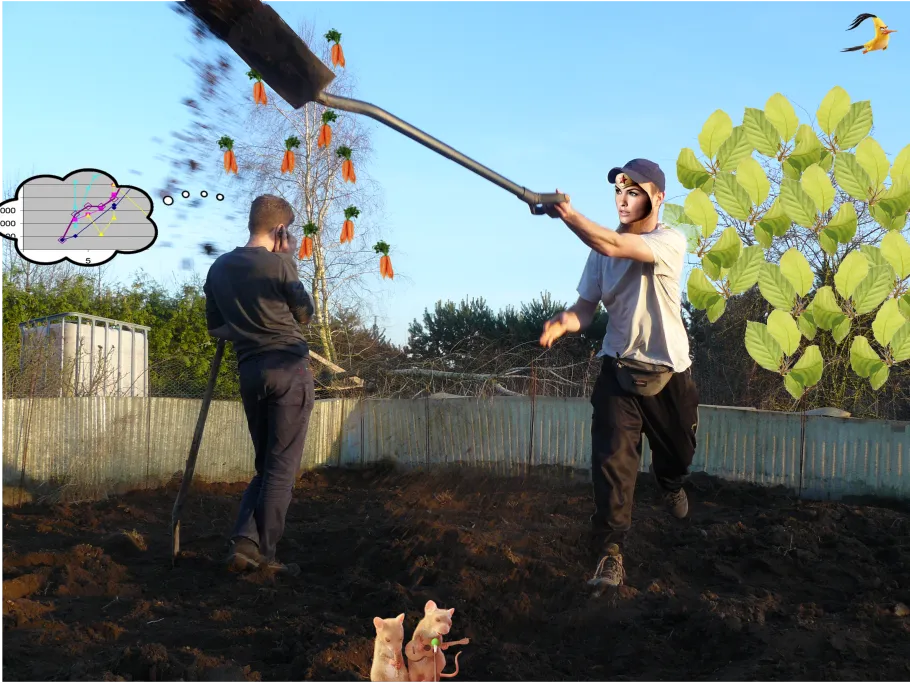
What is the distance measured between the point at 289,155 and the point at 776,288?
26.5ft

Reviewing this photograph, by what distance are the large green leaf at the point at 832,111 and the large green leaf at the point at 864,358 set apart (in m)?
2.48

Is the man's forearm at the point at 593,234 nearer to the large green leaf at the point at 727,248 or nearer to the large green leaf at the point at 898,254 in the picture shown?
the large green leaf at the point at 727,248

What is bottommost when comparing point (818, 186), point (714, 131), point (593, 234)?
point (593, 234)

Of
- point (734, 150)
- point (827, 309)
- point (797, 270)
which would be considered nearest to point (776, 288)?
point (797, 270)

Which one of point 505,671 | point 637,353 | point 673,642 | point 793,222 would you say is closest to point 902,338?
point 793,222

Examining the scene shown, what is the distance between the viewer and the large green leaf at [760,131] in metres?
9.81

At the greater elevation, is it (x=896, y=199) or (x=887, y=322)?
(x=896, y=199)

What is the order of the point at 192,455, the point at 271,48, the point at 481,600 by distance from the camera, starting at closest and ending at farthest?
the point at 271,48, the point at 481,600, the point at 192,455

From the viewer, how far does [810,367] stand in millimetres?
9852

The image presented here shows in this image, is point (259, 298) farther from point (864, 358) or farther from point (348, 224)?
point (348, 224)

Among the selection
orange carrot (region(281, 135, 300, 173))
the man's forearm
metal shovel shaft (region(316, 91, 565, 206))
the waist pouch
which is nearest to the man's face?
the man's forearm

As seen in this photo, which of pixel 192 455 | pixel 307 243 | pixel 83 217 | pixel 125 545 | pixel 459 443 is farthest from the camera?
pixel 307 243

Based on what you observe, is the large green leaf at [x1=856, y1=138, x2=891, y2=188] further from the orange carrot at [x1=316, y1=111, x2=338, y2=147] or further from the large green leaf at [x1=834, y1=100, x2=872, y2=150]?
the orange carrot at [x1=316, y1=111, x2=338, y2=147]

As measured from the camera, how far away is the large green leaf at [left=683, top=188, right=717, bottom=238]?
9.97 metres
